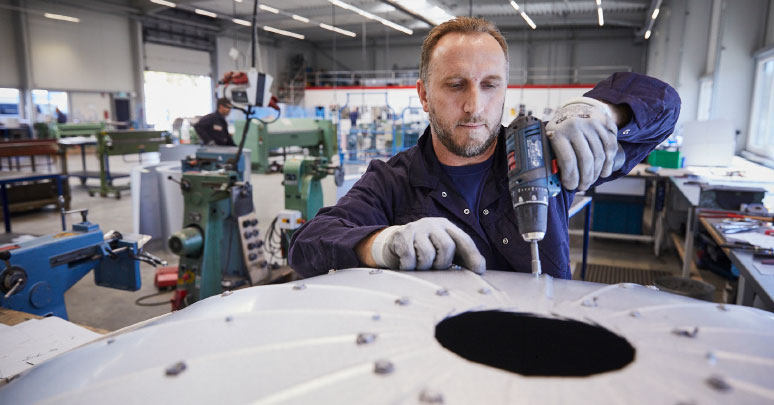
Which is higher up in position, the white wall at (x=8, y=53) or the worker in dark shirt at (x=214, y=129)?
the white wall at (x=8, y=53)

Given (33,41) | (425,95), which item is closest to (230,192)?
(425,95)

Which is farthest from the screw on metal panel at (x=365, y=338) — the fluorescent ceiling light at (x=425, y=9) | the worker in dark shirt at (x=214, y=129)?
the fluorescent ceiling light at (x=425, y=9)

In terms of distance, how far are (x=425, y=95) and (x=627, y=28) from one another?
1914 cm

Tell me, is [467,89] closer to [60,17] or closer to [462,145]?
[462,145]

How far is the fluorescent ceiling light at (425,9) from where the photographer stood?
12289 mm

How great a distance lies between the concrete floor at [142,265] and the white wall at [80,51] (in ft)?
20.1

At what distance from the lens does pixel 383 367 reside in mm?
504

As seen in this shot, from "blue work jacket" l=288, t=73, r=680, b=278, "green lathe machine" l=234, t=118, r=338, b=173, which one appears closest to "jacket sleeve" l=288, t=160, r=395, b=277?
"blue work jacket" l=288, t=73, r=680, b=278

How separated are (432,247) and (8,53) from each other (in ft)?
48.9

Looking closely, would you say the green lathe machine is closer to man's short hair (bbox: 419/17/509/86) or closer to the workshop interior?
the workshop interior

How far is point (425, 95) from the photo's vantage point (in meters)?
1.42

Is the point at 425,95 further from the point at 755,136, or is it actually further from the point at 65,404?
the point at 755,136

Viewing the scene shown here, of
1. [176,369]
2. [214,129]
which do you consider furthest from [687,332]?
[214,129]

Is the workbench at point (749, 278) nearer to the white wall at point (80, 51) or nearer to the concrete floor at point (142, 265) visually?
the concrete floor at point (142, 265)
